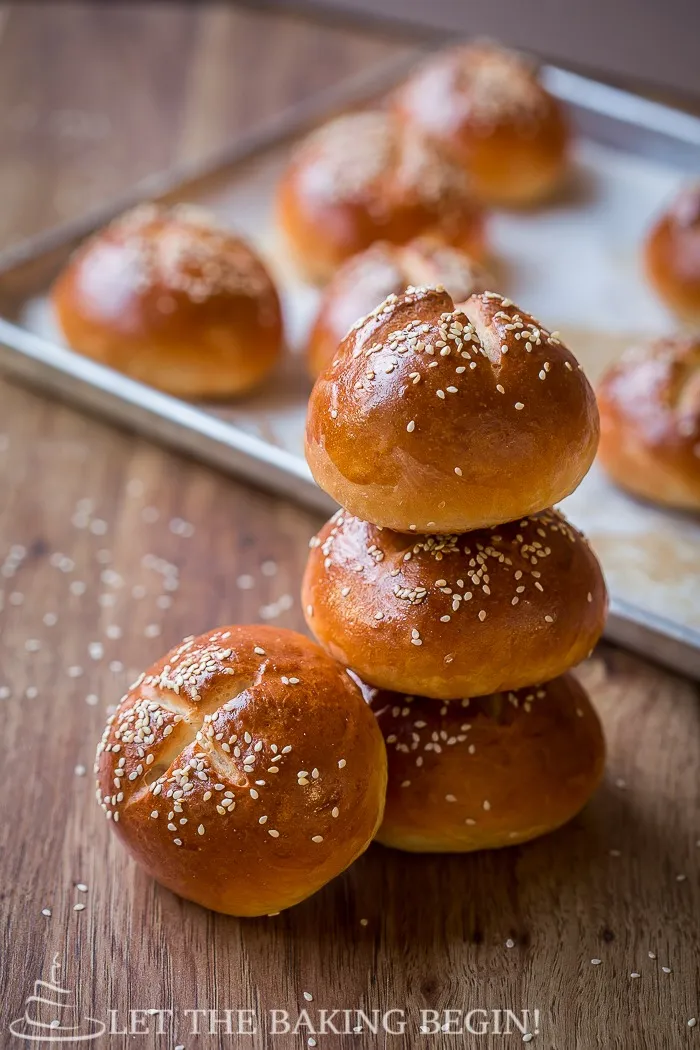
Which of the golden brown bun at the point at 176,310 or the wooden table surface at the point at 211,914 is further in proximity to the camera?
the golden brown bun at the point at 176,310

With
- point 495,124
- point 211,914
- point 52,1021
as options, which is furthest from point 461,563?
point 495,124

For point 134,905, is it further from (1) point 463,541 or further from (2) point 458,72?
(2) point 458,72

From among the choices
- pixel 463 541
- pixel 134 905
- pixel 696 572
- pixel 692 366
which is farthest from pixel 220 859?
pixel 692 366

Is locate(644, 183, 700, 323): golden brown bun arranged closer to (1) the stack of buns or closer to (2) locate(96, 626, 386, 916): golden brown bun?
(1) the stack of buns

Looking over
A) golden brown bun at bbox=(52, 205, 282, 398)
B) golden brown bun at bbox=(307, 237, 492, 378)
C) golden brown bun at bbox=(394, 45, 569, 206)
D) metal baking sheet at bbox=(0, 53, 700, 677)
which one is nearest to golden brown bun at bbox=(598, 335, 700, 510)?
metal baking sheet at bbox=(0, 53, 700, 677)

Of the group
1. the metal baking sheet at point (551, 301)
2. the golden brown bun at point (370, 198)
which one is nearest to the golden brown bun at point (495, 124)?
the metal baking sheet at point (551, 301)

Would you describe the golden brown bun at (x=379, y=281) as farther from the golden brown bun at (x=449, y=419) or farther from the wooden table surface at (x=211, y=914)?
the golden brown bun at (x=449, y=419)
